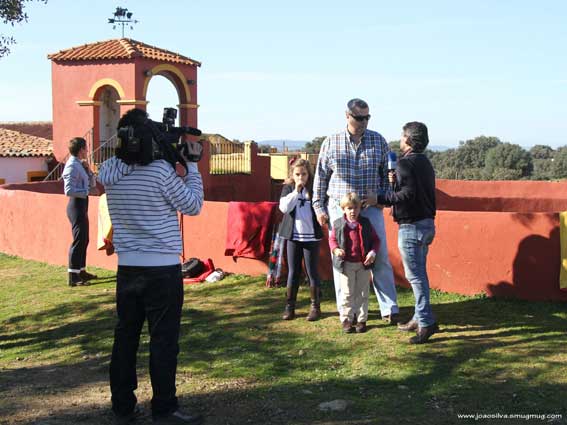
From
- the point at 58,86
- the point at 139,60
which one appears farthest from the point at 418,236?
the point at 58,86

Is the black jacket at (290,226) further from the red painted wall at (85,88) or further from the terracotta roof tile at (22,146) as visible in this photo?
the terracotta roof tile at (22,146)

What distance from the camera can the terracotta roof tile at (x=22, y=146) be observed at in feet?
87.9

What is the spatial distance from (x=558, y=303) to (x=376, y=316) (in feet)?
5.98

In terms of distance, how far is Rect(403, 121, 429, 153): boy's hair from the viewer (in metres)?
5.81

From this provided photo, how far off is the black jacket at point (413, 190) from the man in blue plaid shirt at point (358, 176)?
307 mm

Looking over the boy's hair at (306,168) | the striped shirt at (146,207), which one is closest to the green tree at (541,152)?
the boy's hair at (306,168)

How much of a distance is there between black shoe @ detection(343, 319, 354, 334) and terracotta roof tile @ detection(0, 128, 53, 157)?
2272 centimetres

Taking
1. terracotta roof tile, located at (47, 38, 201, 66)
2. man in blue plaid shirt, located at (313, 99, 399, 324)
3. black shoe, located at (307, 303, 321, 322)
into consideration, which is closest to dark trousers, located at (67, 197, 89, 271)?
black shoe, located at (307, 303, 321, 322)

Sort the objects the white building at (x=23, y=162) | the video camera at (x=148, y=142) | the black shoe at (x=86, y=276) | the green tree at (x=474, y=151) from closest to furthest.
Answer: the video camera at (x=148, y=142), the black shoe at (x=86, y=276), the white building at (x=23, y=162), the green tree at (x=474, y=151)

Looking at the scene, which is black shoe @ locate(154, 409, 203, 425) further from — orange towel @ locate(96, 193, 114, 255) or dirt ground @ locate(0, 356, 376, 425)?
orange towel @ locate(96, 193, 114, 255)

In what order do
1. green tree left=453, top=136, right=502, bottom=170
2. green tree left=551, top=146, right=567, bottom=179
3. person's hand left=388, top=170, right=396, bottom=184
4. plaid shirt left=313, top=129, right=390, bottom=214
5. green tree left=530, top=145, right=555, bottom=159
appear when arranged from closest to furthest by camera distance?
person's hand left=388, top=170, right=396, bottom=184
plaid shirt left=313, top=129, right=390, bottom=214
green tree left=551, top=146, right=567, bottom=179
green tree left=453, top=136, right=502, bottom=170
green tree left=530, top=145, right=555, bottom=159

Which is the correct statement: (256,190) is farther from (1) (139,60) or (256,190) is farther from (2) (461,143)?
(2) (461,143)

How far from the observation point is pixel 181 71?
23141 millimetres

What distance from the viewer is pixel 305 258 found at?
22.2ft
